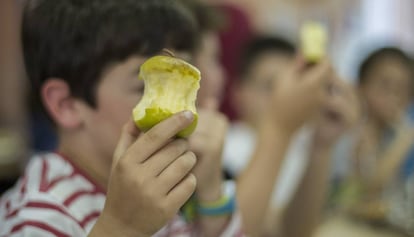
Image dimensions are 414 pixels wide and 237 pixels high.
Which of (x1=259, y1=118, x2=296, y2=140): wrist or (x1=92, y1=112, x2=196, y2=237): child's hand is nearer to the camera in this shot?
(x1=92, y1=112, x2=196, y2=237): child's hand

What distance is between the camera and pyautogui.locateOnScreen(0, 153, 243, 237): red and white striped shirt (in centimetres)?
54

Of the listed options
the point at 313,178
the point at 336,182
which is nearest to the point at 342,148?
the point at 336,182

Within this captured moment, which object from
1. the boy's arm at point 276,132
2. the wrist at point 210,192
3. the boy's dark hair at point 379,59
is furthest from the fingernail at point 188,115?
the boy's dark hair at point 379,59

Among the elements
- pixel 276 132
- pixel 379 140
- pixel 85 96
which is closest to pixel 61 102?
pixel 85 96

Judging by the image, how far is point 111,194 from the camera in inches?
17.1

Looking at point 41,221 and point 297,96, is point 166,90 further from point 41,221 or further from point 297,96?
point 297,96

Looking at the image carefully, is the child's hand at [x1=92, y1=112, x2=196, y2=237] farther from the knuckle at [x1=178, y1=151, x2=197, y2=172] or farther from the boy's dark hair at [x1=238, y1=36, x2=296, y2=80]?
the boy's dark hair at [x1=238, y1=36, x2=296, y2=80]

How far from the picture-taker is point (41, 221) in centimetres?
54

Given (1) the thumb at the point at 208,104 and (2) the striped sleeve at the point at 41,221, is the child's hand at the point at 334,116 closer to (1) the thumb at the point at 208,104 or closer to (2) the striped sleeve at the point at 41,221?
(1) the thumb at the point at 208,104

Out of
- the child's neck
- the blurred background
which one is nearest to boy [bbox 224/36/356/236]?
the child's neck

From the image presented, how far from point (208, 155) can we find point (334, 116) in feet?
1.44

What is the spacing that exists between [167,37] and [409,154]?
2.57 ft

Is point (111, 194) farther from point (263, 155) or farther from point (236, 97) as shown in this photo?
point (236, 97)

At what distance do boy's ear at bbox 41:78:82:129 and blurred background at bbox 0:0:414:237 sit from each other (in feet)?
3.72
